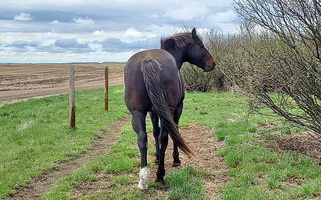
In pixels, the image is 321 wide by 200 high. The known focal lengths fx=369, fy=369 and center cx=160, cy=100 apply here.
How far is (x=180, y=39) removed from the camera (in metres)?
8.00

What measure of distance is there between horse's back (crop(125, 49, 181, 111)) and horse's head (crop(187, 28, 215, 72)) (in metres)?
1.91

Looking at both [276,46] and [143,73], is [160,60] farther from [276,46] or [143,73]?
[276,46]

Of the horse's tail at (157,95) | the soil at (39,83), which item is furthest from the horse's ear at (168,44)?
the soil at (39,83)

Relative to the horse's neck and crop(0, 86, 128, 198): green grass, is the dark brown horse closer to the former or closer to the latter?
the horse's neck

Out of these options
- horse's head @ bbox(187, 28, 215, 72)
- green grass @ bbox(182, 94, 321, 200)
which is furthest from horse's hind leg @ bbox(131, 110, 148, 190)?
horse's head @ bbox(187, 28, 215, 72)

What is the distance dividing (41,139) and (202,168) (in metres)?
4.86

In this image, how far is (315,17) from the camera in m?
6.88

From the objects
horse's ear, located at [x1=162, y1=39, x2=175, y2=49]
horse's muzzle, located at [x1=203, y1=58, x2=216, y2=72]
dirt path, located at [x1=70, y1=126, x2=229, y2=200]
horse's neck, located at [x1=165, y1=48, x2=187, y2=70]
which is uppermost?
horse's ear, located at [x1=162, y1=39, x2=175, y2=49]

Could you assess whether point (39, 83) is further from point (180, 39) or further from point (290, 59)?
point (290, 59)

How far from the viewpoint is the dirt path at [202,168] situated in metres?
5.84

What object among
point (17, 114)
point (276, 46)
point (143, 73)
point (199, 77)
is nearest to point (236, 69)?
point (276, 46)

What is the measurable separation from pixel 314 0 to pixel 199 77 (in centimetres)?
1979

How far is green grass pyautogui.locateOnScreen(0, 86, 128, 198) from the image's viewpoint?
23.6 ft

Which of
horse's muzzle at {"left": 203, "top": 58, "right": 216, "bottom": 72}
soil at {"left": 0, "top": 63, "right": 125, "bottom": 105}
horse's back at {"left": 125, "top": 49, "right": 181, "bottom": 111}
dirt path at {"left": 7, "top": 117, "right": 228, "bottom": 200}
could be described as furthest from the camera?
soil at {"left": 0, "top": 63, "right": 125, "bottom": 105}
